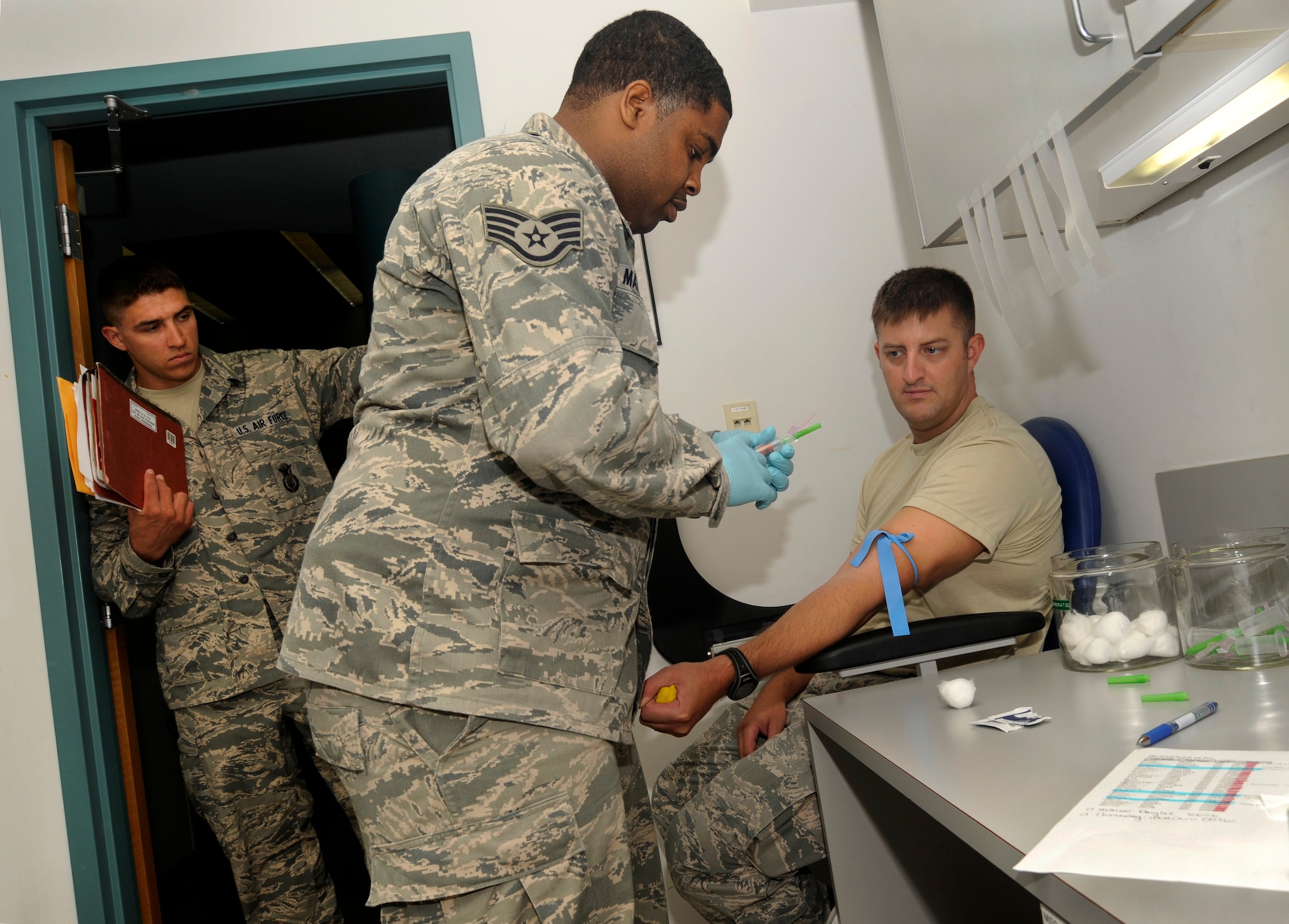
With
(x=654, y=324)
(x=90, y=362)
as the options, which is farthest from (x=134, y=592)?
(x=654, y=324)

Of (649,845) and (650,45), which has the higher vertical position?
(650,45)

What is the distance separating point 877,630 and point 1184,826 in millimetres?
781

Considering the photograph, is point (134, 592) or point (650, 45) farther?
point (134, 592)

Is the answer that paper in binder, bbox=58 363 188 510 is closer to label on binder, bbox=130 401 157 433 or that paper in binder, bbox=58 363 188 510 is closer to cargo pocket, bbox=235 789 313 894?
label on binder, bbox=130 401 157 433

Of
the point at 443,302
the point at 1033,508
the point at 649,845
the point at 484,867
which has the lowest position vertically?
the point at 649,845

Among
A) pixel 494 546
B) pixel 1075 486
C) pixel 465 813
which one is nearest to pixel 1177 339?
pixel 1075 486

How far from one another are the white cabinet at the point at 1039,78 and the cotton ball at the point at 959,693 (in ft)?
2.33

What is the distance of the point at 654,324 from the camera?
2145 mm

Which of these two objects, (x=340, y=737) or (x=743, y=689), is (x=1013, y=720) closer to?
(x=743, y=689)

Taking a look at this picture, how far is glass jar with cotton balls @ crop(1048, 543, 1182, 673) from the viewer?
108 centimetres

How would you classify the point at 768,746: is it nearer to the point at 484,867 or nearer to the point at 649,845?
the point at 649,845

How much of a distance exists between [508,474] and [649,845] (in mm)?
619

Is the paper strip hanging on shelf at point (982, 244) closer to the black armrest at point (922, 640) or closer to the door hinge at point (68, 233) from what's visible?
the black armrest at point (922, 640)

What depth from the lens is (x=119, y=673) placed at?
2.14m
